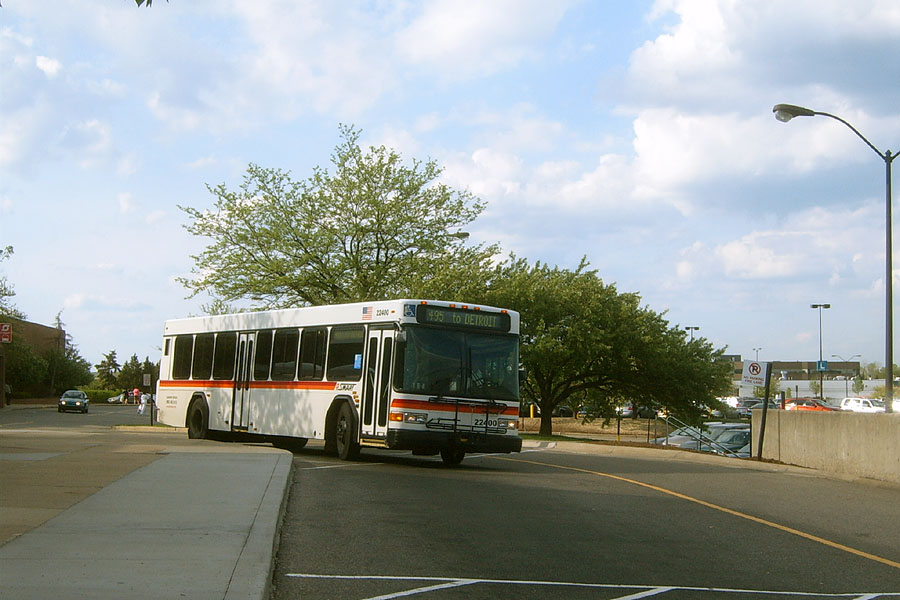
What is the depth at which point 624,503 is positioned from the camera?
13.1 meters

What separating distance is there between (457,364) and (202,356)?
10064 millimetres

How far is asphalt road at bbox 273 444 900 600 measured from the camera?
7.53m

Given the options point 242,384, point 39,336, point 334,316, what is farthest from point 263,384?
point 39,336

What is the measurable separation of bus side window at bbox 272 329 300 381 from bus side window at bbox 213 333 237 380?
7.08ft

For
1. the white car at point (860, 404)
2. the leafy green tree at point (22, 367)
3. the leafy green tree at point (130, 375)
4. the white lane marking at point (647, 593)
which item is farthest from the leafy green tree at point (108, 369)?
the white lane marking at point (647, 593)

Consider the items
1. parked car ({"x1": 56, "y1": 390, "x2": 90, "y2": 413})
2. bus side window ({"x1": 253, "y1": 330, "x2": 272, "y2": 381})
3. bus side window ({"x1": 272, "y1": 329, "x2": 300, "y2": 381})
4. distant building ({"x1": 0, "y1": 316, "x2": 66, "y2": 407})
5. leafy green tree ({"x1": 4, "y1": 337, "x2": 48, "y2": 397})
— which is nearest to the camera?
bus side window ({"x1": 272, "y1": 329, "x2": 300, "y2": 381})

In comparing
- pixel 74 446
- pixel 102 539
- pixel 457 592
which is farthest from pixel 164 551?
pixel 74 446

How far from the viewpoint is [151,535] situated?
8625mm

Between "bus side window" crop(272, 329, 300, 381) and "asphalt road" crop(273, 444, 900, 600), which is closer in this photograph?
"asphalt road" crop(273, 444, 900, 600)

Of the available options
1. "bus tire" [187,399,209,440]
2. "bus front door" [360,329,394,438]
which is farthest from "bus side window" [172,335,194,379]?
"bus front door" [360,329,394,438]

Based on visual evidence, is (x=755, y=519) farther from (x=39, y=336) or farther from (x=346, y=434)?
(x=39, y=336)

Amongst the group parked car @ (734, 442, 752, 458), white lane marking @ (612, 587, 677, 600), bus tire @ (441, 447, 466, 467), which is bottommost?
white lane marking @ (612, 587, 677, 600)

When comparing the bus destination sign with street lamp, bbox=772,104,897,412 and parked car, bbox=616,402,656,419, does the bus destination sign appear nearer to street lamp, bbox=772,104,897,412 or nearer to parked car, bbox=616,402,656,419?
street lamp, bbox=772,104,897,412

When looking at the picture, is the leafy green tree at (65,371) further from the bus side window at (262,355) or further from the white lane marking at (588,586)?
the white lane marking at (588,586)
